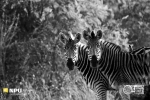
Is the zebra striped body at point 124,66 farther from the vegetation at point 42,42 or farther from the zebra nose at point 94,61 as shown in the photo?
the vegetation at point 42,42

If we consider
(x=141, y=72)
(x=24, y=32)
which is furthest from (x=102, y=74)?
(x=24, y=32)

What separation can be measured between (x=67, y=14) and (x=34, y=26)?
117 cm

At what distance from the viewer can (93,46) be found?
7102 millimetres

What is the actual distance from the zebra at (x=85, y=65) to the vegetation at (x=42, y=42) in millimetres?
3096

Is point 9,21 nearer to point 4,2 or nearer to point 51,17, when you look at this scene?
point 4,2

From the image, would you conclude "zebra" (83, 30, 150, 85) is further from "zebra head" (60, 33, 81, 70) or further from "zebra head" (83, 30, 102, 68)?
"zebra head" (60, 33, 81, 70)

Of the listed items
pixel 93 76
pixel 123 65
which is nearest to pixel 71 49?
pixel 93 76

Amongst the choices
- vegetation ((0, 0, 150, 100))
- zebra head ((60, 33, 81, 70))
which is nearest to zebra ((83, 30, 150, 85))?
zebra head ((60, 33, 81, 70))

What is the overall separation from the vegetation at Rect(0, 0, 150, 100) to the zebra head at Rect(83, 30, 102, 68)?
12.1 feet

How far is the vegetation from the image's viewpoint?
11.1 m

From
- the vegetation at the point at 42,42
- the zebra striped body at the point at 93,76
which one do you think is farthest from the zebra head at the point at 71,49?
the vegetation at the point at 42,42

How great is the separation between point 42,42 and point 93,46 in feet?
15.6

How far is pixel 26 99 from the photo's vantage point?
10.2 m

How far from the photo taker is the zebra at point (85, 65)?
730cm
